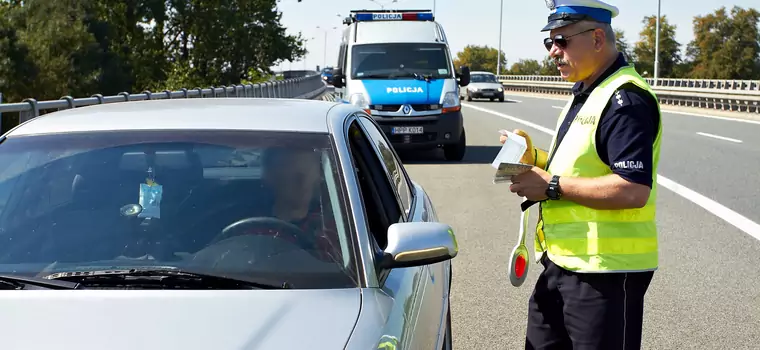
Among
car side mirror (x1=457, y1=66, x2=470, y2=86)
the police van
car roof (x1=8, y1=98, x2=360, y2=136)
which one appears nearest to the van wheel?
the police van

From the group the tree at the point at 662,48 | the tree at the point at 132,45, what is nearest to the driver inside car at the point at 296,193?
the tree at the point at 132,45

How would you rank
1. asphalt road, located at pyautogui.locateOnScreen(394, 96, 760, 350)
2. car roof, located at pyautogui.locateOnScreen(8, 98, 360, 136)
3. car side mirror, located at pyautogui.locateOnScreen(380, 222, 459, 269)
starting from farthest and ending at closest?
asphalt road, located at pyautogui.locateOnScreen(394, 96, 760, 350) → car roof, located at pyautogui.locateOnScreen(8, 98, 360, 136) → car side mirror, located at pyautogui.locateOnScreen(380, 222, 459, 269)

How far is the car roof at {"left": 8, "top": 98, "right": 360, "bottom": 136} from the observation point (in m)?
3.68

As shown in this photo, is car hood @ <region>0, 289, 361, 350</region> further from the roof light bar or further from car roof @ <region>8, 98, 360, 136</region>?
the roof light bar

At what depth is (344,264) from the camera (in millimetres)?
3221

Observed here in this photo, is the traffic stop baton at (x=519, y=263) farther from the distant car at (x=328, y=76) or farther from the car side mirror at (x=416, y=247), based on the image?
the distant car at (x=328, y=76)

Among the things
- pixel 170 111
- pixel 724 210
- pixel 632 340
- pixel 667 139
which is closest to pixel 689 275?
pixel 724 210

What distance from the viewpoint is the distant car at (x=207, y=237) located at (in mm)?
2783

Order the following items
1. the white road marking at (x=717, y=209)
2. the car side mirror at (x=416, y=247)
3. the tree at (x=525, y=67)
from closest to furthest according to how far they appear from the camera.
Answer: the car side mirror at (x=416, y=247) < the white road marking at (x=717, y=209) < the tree at (x=525, y=67)

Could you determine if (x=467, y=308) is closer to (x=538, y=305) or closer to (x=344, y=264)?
(x=538, y=305)

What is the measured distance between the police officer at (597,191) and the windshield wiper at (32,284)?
5.09 feet

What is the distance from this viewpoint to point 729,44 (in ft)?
404

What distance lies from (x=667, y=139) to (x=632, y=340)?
18.2m

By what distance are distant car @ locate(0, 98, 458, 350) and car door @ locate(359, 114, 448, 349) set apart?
2 centimetres
